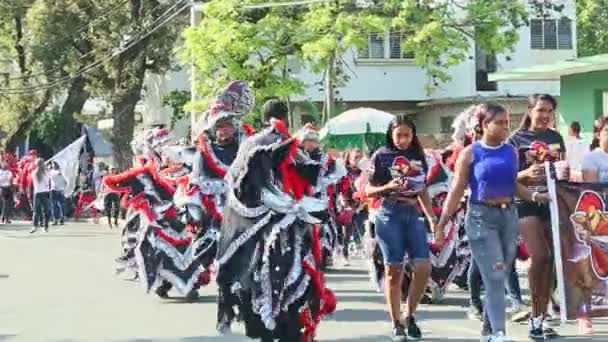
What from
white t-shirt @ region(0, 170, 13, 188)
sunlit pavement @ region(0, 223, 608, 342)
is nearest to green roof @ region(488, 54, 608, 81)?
sunlit pavement @ region(0, 223, 608, 342)

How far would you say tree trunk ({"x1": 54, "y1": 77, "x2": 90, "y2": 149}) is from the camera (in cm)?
4219

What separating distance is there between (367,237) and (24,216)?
25.0 m

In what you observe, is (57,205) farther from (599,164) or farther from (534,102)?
(599,164)

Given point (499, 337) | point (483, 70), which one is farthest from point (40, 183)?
point (499, 337)

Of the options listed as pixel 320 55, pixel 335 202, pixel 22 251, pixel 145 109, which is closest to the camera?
pixel 335 202

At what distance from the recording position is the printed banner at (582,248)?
8.72 metres

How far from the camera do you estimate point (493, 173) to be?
8078 mm

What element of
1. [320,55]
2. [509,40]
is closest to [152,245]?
[320,55]

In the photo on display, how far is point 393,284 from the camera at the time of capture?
8.90 m

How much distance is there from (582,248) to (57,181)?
72.6ft

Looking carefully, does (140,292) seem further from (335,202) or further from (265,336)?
(265,336)

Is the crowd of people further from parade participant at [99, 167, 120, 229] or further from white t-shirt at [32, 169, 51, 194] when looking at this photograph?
parade participant at [99, 167, 120, 229]

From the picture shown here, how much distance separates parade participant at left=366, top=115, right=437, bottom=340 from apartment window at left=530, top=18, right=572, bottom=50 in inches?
1269

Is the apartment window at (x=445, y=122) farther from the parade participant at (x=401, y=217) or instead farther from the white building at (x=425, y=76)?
the parade participant at (x=401, y=217)
